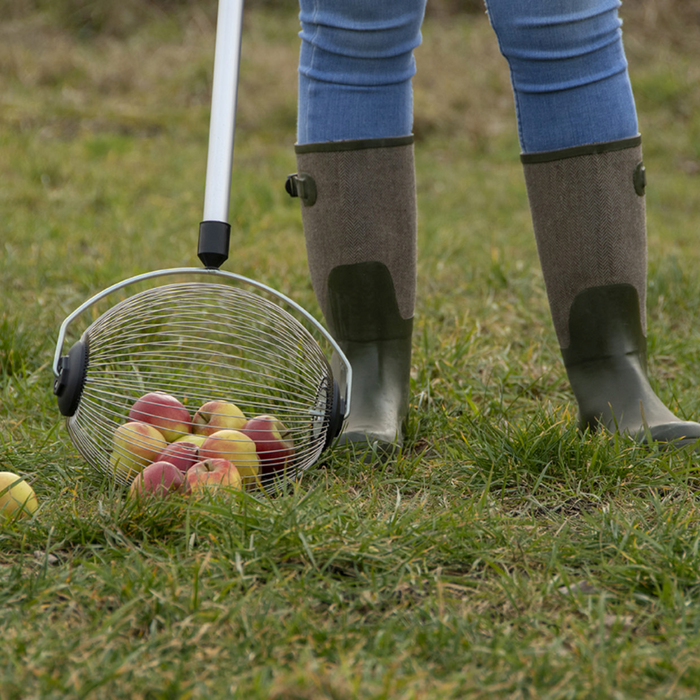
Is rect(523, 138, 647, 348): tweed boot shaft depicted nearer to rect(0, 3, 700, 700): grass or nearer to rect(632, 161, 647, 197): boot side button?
rect(632, 161, 647, 197): boot side button

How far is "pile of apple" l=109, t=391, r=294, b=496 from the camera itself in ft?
4.58

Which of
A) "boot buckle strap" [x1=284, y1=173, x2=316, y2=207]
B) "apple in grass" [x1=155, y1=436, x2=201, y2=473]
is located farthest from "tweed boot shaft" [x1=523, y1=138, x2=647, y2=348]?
"apple in grass" [x1=155, y1=436, x2=201, y2=473]

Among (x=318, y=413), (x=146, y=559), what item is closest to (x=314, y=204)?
(x=318, y=413)

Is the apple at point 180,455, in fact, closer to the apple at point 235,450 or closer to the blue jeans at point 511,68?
the apple at point 235,450

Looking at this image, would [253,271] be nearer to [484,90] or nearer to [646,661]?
Answer: [646,661]

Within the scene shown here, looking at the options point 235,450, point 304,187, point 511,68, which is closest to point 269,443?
point 235,450

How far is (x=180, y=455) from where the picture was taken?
4.87 feet

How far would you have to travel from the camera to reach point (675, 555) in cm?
123

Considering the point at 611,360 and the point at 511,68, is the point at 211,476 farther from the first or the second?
the point at 511,68

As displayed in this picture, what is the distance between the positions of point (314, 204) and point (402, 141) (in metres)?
0.24

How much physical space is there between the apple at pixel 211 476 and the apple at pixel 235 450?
3 cm

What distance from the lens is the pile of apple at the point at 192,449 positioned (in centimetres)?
139

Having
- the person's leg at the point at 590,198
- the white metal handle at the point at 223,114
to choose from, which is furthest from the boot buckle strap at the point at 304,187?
the person's leg at the point at 590,198

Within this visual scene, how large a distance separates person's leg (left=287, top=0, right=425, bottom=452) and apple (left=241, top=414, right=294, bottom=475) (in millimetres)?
162
